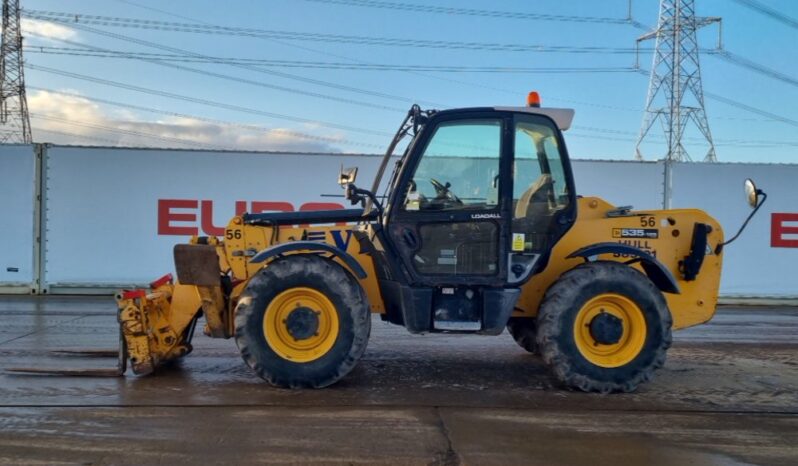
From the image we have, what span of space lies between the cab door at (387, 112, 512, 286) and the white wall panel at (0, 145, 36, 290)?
398 inches

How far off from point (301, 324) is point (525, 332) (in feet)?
8.45

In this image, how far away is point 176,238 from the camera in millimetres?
13125

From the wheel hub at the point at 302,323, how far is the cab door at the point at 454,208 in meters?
0.89

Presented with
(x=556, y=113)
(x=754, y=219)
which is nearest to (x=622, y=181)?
(x=754, y=219)

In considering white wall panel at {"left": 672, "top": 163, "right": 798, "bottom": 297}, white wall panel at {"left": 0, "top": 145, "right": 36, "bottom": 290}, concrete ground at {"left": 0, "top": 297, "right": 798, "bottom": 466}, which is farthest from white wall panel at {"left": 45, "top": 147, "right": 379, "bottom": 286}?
white wall panel at {"left": 672, "top": 163, "right": 798, "bottom": 297}

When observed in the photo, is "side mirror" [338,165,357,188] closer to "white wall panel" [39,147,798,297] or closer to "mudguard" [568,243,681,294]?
"mudguard" [568,243,681,294]

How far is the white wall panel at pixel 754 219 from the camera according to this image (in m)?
13.1

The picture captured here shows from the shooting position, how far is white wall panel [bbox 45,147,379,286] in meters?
13.0

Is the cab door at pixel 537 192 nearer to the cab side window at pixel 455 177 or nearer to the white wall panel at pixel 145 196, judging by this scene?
the cab side window at pixel 455 177

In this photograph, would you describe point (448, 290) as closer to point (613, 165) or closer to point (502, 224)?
point (502, 224)

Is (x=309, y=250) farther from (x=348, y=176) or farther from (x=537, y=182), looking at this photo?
(x=537, y=182)

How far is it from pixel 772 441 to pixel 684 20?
2951 cm

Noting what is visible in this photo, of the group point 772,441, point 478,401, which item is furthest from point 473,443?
point 772,441

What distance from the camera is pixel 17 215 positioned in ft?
42.4
